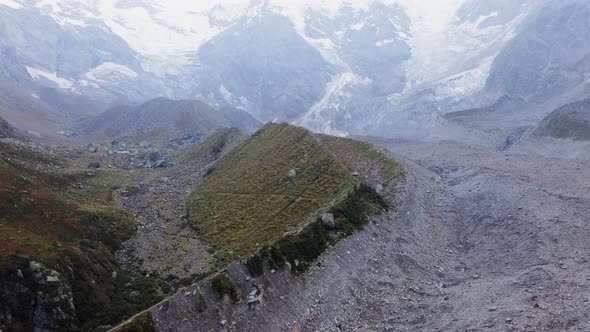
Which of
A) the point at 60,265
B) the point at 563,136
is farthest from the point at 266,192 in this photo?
the point at 563,136

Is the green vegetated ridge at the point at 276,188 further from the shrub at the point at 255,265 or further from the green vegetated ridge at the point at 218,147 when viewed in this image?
the green vegetated ridge at the point at 218,147

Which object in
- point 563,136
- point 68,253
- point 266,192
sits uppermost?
point 68,253

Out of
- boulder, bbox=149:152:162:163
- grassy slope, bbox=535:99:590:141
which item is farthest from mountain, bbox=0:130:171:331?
grassy slope, bbox=535:99:590:141

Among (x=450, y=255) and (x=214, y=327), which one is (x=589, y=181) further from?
(x=214, y=327)

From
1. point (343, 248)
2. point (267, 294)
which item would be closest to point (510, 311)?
point (343, 248)

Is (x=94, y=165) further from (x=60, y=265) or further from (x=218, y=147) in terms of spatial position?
(x=60, y=265)

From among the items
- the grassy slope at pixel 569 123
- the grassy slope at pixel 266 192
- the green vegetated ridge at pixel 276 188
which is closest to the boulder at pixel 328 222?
the green vegetated ridge at pixel 276 188

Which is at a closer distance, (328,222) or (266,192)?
(328,222)
